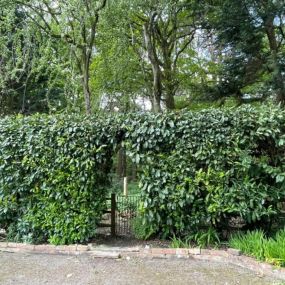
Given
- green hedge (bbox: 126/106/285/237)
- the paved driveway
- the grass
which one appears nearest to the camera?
the paved driveway

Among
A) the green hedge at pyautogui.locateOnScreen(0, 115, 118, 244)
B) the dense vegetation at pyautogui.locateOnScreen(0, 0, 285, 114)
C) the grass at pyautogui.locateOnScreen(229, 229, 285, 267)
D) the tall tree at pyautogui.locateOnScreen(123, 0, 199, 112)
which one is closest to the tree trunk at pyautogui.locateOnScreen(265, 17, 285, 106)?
the dense vegetation at pyautogui.locateOnScreen(0, 0, 285, 114)

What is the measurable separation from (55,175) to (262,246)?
2781mm

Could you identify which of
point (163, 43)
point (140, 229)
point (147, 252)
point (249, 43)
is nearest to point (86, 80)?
point (249, 43)

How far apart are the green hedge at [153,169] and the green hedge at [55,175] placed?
0.05 feet

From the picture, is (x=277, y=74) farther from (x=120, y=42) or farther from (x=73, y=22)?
(x=73, y=22)

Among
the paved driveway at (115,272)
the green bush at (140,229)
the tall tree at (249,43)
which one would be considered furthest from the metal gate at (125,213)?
the tall tree at (249,43)

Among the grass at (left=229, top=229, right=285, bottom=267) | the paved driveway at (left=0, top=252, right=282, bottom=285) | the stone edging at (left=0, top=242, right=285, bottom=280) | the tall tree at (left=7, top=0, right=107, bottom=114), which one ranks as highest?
the tall tree at (left=7, top=0, right=107, bottom=114)

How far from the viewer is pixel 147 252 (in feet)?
12.4

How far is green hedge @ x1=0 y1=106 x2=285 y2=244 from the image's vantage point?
147 inches

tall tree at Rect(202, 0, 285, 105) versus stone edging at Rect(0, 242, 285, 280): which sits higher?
tall tree at Rect(202, 0, 285, 105)

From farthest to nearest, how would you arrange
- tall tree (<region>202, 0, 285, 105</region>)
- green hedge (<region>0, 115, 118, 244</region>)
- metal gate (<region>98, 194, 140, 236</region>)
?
tall tree (<region>202, 0, 285, 105</region>) < metal gate (<region>98, 194, 140, 236</region>) < green hedge (<region>0, 115, 118, 244</region>)

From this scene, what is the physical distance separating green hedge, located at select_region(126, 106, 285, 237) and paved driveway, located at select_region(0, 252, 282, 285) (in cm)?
64

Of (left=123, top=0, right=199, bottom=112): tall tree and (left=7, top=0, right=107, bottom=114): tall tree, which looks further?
(left=123, top=0, right=199, bottom=112): tall tree

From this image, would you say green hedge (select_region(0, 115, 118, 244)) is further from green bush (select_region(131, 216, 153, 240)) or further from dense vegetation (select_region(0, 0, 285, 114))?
dense vegetation (select_region(0, 0, 285, 114))
